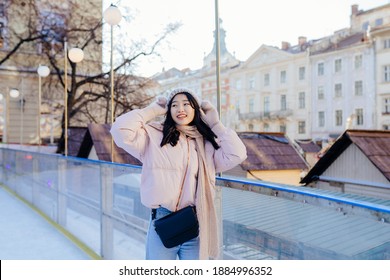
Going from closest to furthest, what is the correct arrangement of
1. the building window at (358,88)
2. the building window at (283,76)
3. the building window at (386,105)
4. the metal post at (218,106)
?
the metal post at (218,106), the building window at (386,105), the building window at (358,88), the building window at (283,76)

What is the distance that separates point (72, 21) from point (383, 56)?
23.2 meters

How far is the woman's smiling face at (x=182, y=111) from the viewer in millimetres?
1906

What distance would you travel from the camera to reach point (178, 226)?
1.82 m

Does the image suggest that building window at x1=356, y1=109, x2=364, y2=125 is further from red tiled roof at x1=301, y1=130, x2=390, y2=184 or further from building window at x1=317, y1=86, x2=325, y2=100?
red tiled roof at x1=301, y1=130, x2=390, y2=184

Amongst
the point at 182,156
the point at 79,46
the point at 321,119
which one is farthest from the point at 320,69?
the point at 182,156

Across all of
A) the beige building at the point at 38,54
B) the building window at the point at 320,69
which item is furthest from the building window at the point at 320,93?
the beige building at the point at 38,54

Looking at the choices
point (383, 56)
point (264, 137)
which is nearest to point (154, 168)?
point (264, 137)

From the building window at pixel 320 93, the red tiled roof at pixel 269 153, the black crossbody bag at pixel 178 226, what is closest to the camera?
the black crossbody bag at pixel 178 226

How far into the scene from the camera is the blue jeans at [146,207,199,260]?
6.32 feet

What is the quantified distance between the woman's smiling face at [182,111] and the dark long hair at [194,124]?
0.06ft

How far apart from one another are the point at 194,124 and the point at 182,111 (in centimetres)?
9

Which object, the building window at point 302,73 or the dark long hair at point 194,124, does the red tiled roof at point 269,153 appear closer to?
the dark long hair at point 194,124

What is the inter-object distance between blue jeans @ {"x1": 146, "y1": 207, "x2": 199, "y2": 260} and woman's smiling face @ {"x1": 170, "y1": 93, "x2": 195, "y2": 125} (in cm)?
43

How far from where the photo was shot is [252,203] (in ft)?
6.84
